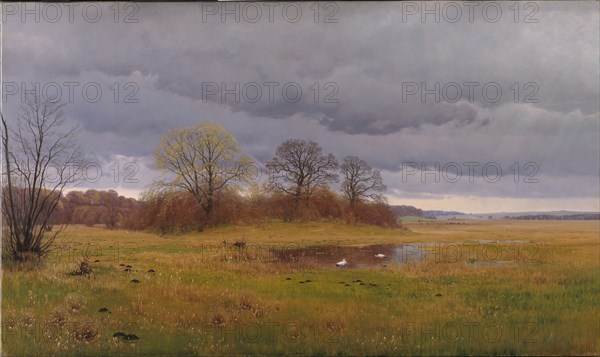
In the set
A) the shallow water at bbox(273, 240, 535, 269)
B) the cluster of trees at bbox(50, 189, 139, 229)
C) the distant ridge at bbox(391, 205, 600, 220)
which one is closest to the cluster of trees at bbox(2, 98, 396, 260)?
the cluster of trees at bbox(50, 189, 139, 229)

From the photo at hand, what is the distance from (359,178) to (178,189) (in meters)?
1.62

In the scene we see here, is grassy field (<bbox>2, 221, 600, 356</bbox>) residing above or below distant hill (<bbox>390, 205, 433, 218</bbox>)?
below

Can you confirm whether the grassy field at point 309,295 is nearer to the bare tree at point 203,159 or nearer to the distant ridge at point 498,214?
the distant ridge at point 498,214

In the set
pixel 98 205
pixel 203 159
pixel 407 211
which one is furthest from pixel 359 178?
pixel 98 205

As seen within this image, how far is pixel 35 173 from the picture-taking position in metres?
4.25

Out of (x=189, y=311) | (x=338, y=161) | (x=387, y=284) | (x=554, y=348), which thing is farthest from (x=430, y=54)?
(x=189, y=311)

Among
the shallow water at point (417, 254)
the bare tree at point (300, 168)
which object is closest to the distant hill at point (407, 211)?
the shallow water at point (417, 254)

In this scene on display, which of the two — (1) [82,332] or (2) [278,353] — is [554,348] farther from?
(1) [82,332]

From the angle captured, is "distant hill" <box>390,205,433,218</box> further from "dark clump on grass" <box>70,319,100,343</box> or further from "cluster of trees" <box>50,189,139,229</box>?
"dark clump on grass" <box>70,319,100,343</box>

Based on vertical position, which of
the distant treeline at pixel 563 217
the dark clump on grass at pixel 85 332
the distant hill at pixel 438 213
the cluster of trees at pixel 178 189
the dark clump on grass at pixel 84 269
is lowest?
the dark clump on grass at pixel 85 332

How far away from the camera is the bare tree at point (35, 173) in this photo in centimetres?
422

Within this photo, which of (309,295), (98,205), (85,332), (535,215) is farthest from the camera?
(98,205)

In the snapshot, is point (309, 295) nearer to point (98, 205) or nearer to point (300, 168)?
point (300, 168)

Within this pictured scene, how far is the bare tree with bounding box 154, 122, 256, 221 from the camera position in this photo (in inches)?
164
